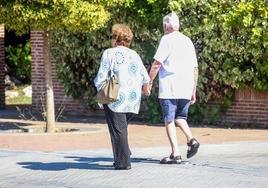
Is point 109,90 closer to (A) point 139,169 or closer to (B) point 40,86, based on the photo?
(A) point 139,169

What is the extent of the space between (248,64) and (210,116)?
4.85 feet

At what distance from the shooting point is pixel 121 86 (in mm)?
8773

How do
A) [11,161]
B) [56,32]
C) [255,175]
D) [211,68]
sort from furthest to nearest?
[56,32], [211,68], [11,161], [255,175]

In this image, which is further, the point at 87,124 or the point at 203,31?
the point at 87,124

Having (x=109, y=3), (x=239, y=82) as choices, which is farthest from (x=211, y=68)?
(x=109, y=3)

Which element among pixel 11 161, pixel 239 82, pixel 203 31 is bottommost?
pixel 11 161

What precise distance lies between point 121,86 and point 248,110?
635cm

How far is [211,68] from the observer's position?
14.6 metres

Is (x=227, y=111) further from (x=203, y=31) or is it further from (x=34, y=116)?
(x=34, y=116)

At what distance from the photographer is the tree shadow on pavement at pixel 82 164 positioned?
30.3 feet

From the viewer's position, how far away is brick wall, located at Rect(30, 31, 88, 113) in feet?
57.6

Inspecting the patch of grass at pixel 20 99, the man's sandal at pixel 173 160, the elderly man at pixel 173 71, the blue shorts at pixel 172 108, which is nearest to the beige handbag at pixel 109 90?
the elderly man at pixel 173 71

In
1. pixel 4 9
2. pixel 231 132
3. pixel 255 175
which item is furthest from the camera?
pixel 231 132

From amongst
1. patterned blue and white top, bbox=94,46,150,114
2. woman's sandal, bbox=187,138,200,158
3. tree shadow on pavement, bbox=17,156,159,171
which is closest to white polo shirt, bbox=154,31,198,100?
patterned blue and white top, bbox=94,46,150,114
